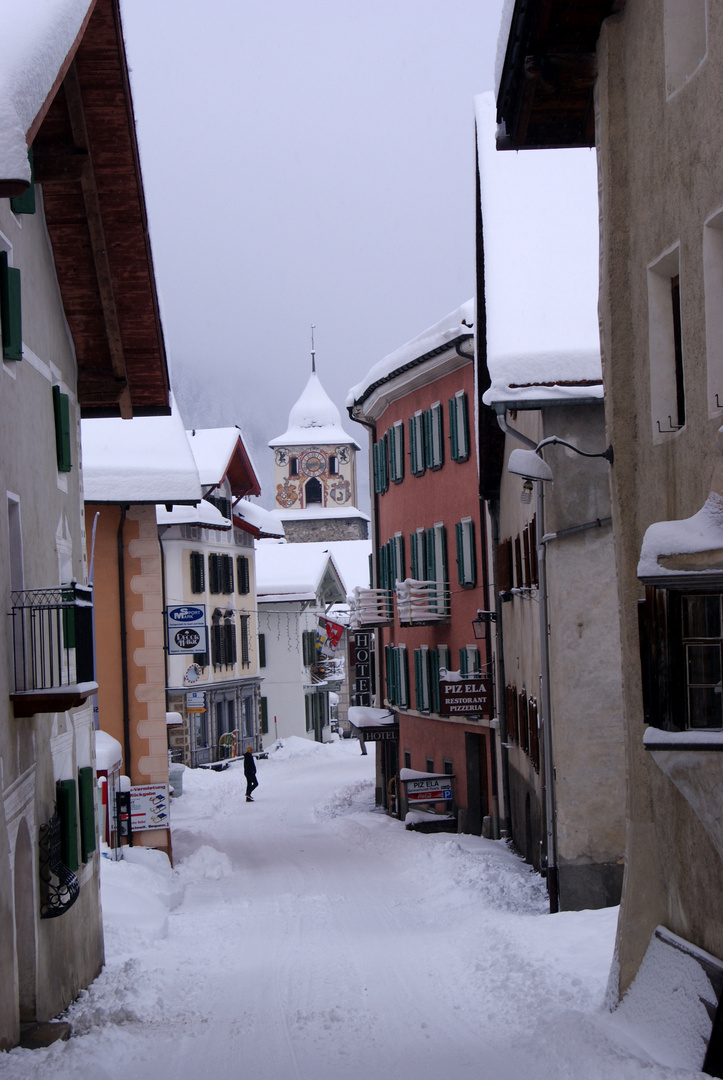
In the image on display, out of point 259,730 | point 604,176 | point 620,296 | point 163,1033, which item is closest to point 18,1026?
point 163,1033

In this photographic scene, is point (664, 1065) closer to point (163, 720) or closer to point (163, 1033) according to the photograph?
point (163, 1033)

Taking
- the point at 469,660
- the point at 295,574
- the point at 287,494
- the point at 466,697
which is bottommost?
the point at 466,697

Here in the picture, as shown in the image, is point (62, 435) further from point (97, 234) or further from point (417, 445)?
point (417, 445)

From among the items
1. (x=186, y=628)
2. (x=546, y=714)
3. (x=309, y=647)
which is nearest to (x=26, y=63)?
(x=546, y=714)

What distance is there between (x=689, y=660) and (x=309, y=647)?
5546 centimetres

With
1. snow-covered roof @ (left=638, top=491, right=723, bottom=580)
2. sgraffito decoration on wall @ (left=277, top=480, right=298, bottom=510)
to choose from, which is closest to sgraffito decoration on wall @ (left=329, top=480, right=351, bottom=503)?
sgraffito decoration on wall @ (left=277, top=480, right=298, bottom=510)

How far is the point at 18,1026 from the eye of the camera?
34.5 ft

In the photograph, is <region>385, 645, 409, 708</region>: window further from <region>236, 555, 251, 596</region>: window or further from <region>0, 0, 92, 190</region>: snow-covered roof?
<region>0, 0, 92, 190</region>: snow-covered roof

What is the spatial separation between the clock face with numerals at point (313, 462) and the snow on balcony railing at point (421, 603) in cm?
6330

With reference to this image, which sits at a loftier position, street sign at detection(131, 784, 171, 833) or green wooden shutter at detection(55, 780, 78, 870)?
green wooden shutter at detection(55, 780, 78, 870)

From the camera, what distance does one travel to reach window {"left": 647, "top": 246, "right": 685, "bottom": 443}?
9805 millimetres

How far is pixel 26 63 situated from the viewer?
806cm

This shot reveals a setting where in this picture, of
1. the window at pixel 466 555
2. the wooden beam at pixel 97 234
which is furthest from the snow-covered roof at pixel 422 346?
the wooden beam at pixel 97 234

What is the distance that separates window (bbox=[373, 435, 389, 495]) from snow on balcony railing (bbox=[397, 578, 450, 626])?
18.1 feet
